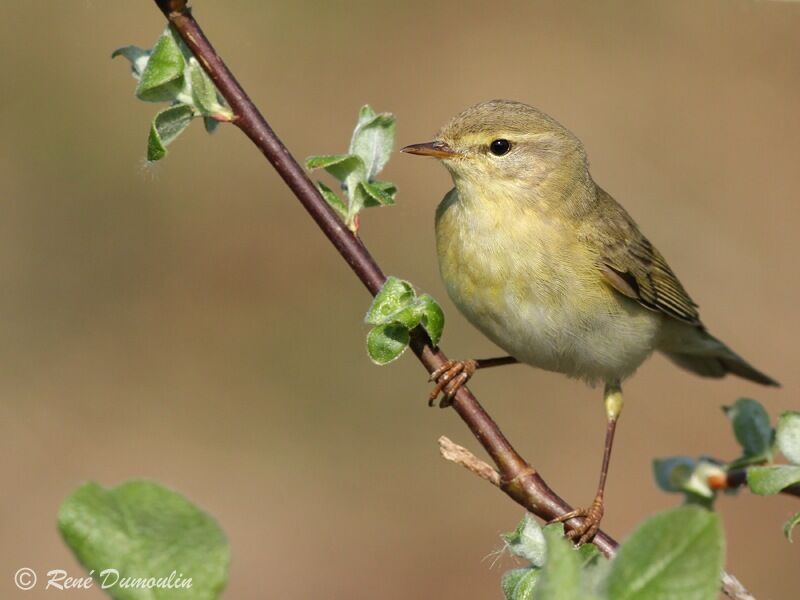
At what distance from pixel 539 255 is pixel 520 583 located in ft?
7.85

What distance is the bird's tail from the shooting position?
5008mm

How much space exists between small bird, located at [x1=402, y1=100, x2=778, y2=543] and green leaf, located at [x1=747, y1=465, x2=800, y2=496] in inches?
72.2

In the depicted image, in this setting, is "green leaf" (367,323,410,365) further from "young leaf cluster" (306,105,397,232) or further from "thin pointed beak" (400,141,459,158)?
"thin pointed beak" (400,141,459,158)

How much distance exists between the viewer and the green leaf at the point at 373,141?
2195mm

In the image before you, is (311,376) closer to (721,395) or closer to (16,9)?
(721,395)

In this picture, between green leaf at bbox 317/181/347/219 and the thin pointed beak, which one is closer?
green leaf at bbox 317/181/347/219

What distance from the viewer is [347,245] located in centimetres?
213

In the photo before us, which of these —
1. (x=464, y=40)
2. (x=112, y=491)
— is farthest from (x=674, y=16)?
(x=112, y=491)

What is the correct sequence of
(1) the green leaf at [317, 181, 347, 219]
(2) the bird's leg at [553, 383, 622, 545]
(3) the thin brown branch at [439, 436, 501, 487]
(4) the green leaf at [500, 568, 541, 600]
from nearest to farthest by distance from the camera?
(4) the green leaf at [500, 568, 541, 600] < (3) the thin brown branch at [439, 436, 501, 487] < (1) the green leaf at [317, 181, 347, 219] < (2) the bird's leg at [553, 383, 622, 545]

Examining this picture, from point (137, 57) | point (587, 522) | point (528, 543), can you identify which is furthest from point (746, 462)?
point (587, 522)

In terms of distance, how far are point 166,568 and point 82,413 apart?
7.89 meters

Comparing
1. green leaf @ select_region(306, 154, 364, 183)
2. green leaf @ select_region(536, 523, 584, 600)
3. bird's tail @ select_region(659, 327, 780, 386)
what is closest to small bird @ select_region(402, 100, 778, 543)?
bird's tail @ select_region(659, 327, 780, 386)

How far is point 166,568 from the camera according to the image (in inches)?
37.5

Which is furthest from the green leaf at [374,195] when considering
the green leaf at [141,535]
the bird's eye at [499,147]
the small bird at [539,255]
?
the bird's eye at [499,147]
